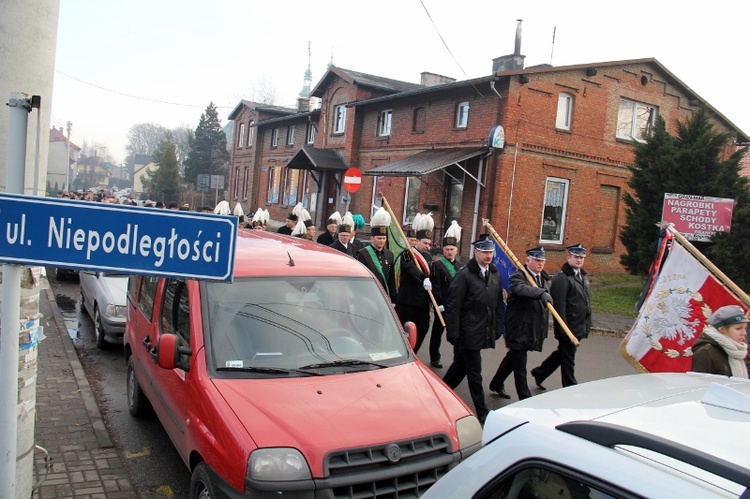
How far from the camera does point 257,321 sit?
4281 millimetres

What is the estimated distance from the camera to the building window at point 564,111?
66.1ft

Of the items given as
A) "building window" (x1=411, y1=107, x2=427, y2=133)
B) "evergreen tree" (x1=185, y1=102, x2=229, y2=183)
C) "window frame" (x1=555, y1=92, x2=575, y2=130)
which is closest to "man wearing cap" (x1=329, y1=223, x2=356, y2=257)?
"window frame" (x1=555, y1=92, x2=575, y2=130)

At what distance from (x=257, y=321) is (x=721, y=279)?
4.67 m

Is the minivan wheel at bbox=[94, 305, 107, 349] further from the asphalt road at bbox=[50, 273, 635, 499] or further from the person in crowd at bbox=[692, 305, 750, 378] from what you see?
the person in crowd at bbox=[692, 305, 750, 378]

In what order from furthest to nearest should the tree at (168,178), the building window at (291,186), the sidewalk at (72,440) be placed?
1. the tree at (168,178)
2. the building window at (291,186)
3. the sidewalk at (72,440)

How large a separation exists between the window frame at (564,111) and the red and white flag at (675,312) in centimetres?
1458

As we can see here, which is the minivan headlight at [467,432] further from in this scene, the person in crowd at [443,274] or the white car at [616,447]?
the person in crowd at [443,274]

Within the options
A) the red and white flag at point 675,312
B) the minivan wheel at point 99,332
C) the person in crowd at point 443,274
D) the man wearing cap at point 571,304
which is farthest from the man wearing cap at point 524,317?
the minivan wheel at point 99,332

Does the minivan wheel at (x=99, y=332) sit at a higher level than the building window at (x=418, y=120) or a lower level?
lower

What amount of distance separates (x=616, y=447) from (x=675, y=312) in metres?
5.24

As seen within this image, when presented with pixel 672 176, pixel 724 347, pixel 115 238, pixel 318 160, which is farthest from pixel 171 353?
pixel 318 160

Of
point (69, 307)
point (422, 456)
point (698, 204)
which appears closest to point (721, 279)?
point (422, 456)

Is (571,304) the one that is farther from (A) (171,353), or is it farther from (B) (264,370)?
(A) (171,353)

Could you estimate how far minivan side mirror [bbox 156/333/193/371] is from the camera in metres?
4.04
